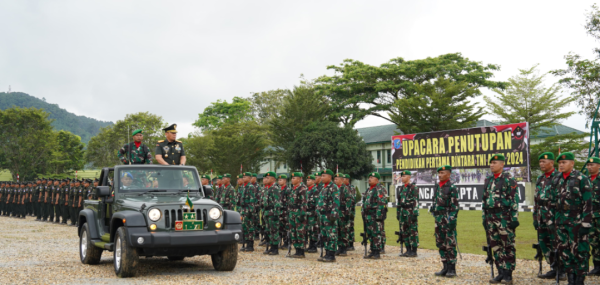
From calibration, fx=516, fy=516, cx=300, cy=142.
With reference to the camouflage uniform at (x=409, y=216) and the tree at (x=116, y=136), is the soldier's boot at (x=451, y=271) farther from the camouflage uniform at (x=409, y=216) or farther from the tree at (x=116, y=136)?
the tree at (x=116, y=136)

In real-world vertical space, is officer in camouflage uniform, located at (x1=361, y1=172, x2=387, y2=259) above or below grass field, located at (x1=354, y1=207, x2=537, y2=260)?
above

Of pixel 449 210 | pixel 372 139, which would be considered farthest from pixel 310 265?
pixel 372 139

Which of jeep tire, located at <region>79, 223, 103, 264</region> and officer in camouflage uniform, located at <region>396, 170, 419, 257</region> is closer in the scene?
jeep tire, located at <region>79, 223, 103, 264</region>

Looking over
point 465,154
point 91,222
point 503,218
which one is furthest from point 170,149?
point 465,154

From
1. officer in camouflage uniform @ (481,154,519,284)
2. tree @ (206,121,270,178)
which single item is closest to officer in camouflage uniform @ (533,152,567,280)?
officer in camouflage uniform @ (481,154,519,284)

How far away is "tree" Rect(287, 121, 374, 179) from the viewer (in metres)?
45.1

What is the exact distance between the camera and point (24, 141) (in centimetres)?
5216

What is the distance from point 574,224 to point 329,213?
4940 mm

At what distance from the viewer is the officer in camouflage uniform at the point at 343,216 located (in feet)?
41.0

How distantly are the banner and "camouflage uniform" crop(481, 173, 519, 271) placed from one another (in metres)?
18.9

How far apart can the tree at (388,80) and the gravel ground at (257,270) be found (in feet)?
100

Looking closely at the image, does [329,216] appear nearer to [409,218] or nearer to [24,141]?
[409,218]

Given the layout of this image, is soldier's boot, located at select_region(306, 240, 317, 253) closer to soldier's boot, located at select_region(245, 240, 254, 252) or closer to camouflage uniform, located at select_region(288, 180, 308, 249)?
camouflage uniform, located at select_region(288, 180, 308, 249)

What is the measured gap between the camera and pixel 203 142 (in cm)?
5591
